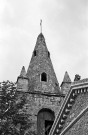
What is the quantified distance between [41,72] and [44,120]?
422 cm

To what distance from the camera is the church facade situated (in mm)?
23500

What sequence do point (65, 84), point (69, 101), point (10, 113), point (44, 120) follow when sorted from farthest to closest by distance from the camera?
point (65, 84), point (44, 120), point (10, 113), point (69, 101)

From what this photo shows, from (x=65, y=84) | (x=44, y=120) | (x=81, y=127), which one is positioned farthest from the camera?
(x=65, y=84)

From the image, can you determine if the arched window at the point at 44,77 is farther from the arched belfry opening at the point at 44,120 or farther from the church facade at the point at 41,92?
the arched belfry opening at the point at 44,120

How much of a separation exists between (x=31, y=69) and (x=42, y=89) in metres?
2.60

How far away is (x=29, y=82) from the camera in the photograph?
84.9 feet

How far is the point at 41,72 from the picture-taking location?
87.4 feet

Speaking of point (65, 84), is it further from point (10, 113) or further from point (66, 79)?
point (10, 113)

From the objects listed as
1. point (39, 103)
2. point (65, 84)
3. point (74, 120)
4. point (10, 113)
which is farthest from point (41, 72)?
point (74, 120)

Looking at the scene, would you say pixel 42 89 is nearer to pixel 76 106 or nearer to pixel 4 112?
pixel 4 112

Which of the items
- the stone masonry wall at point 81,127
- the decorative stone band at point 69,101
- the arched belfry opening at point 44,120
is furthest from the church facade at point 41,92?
the stone masonry wall at point 81,127

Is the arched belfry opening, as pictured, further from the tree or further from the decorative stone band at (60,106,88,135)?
the decorative stone band at (60,106,88,135)

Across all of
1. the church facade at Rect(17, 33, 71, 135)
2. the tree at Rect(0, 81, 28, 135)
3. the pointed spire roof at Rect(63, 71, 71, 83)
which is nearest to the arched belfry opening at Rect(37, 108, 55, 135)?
the church facade at Rect(17, 33, 71, 135)

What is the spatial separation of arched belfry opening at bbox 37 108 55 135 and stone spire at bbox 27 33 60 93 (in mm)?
1651
